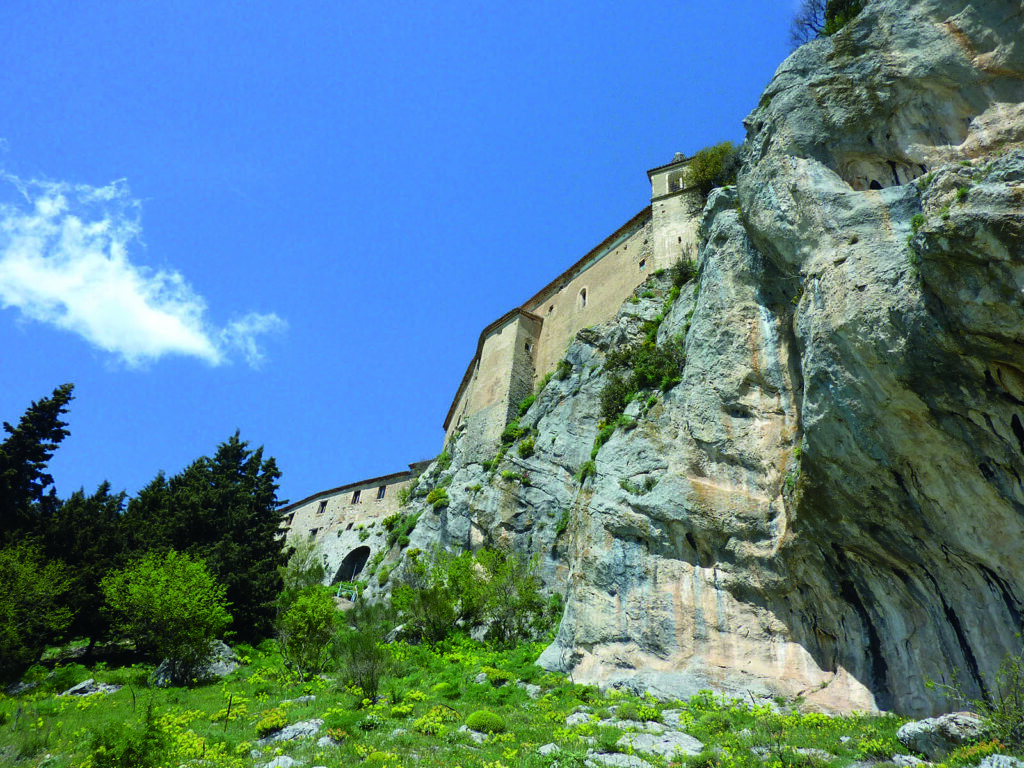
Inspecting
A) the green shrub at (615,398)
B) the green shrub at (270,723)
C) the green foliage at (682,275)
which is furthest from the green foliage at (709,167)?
the green shrub at (270,723)

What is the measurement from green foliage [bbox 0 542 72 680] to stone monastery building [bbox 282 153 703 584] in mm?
15007

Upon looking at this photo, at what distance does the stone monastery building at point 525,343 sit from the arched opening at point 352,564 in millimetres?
68

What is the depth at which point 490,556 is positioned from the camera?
25.6m

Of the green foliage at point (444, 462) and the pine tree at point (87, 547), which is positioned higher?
the green foliage at point (444, 462)

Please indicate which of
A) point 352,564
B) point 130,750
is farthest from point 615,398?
point 352,564

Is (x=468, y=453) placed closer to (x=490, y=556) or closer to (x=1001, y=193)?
(x=490, y=556)

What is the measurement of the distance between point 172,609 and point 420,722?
Answer: 38.2ft

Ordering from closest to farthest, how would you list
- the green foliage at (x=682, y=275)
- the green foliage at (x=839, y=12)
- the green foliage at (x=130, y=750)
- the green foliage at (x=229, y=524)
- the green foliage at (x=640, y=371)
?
1. the green foliage at (x=130, y=750)
2. the green foliage at (x=839, y=12)
3. the green foliage at (x=640, y=371)
4. the green foliage at (x=229, y=524)
5. the green foliage at (x=682, y=275)

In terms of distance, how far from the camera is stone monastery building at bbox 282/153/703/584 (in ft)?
129

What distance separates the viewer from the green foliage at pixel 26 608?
835 inches

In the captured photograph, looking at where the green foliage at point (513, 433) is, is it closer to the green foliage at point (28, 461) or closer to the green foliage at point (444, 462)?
the green foliage at point (444, 462)

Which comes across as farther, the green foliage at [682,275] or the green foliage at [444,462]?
the green foliage at [444,462]

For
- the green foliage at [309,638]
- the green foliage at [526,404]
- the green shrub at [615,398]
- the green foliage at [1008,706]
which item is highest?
the green foliage at [526,404]

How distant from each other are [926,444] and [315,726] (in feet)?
43.4
